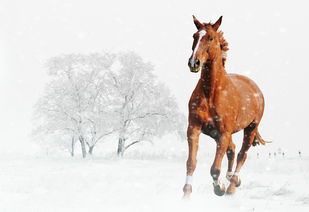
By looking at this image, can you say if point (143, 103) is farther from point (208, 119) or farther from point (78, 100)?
point (208, 119)

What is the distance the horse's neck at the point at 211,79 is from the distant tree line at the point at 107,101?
26857mm

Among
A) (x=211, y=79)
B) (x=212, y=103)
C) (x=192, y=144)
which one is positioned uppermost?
(x=211, y=79)

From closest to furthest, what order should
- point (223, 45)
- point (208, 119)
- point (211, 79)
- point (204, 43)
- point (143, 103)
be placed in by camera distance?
point (204, 43)
point (208, 119)
point (211, 79)
point (223, 45)
point (143, 103)

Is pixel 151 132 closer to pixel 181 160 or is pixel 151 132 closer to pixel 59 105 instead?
pixel 181 160

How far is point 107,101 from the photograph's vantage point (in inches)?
1331

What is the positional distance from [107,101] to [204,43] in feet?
93.0

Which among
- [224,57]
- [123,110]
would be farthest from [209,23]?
[123,110]

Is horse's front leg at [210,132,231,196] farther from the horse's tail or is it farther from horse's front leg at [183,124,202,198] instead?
the horse's tail

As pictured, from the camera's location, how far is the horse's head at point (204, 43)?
5.51m

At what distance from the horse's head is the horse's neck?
0.12 meters

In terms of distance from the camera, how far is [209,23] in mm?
6109

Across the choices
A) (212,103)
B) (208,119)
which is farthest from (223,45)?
(208,119)

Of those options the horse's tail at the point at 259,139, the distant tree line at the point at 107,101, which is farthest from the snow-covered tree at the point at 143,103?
the horse's tail at the point at 259,139

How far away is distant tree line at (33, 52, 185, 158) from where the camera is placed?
3322cm
